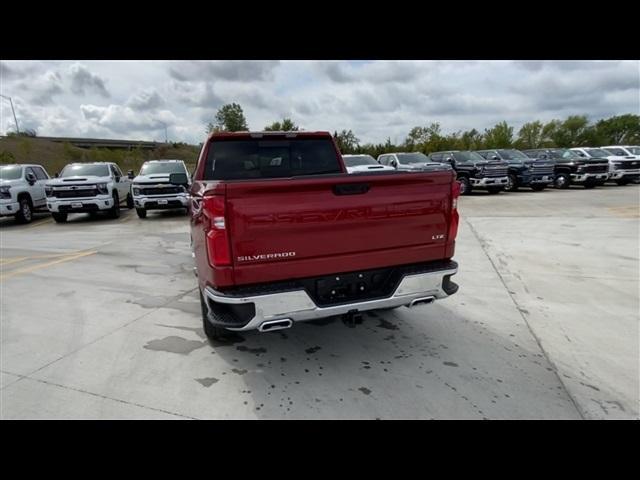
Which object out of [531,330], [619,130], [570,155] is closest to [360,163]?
[531,330]

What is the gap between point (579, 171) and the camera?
1797cm

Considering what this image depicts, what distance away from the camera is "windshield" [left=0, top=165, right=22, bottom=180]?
1197 cm

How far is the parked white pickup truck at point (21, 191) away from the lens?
11.4m

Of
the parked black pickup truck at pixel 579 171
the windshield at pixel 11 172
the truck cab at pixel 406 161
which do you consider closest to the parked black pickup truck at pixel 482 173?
the truck cab at pixel 406 161

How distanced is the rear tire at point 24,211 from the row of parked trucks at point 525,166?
11.5 metres

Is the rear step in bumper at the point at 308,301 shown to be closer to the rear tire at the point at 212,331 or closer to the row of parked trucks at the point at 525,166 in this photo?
the rear tire at the point at 212,331

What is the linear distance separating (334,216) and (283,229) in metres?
0.40

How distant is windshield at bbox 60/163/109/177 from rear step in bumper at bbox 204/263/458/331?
40.3 ft

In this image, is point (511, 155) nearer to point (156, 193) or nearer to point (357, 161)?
point (357, 161)

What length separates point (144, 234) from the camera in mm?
9438

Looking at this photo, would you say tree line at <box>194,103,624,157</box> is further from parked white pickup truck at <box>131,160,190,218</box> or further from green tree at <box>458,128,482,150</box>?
parked white pickup truck at <box>131,160,190,218</box>

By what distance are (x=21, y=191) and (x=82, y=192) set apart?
2236 millimetres

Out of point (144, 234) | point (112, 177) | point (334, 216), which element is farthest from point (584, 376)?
point (112, 177)

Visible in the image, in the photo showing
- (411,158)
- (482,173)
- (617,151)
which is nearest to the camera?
(411,158)
